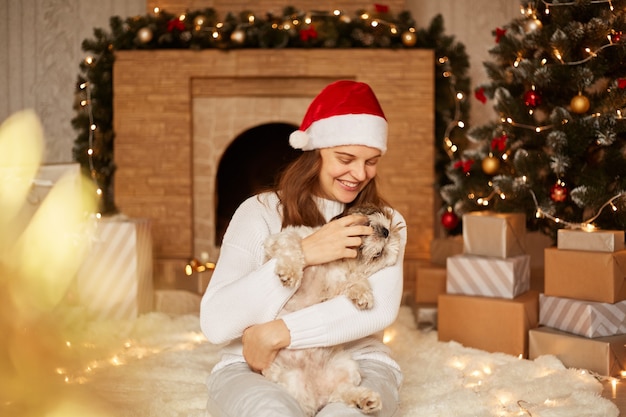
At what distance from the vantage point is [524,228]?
3.18m

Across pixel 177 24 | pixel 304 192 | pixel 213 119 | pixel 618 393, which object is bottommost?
pixel 618 393

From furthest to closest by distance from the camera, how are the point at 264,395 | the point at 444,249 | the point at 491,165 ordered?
the point at 444,249 < the point at 491,165 < the point at 264,395

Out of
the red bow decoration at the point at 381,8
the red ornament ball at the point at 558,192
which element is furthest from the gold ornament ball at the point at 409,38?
the red ornament ball at the point at 558,192

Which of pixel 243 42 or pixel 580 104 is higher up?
pixel 243 42

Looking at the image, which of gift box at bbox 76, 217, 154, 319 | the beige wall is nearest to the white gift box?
gift box at bbox 76, 217, 154, 319

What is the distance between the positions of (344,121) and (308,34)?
2.47 metres

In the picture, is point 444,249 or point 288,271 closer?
point 288,271

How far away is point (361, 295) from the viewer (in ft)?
5.59

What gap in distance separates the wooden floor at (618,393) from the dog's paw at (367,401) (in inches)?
41.8

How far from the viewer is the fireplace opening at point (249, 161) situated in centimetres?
474

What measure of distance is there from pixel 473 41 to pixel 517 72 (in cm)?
163

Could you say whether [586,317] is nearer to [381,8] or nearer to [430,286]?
[430,286]

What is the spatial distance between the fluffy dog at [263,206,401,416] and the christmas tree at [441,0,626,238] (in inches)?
59.6

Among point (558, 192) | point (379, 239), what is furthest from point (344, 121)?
point (558, 192)
